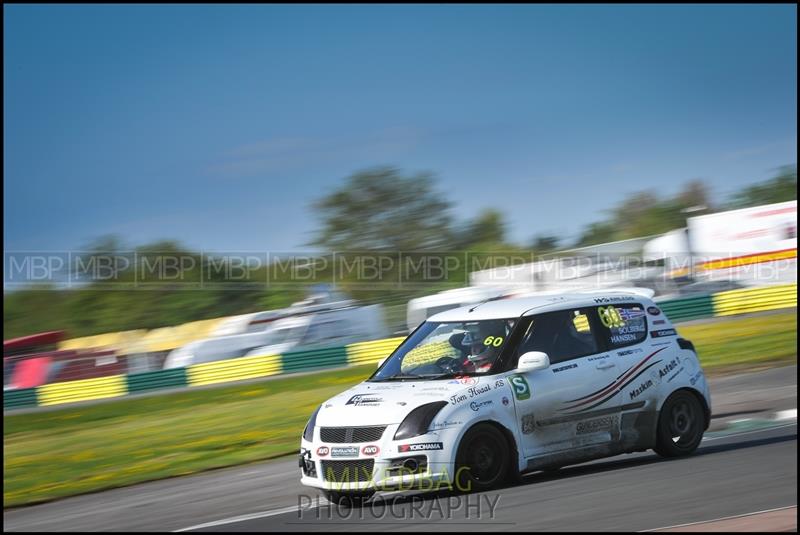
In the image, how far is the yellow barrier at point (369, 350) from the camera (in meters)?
26.2

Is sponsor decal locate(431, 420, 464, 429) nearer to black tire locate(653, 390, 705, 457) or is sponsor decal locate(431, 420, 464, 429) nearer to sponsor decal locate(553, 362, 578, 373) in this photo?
sponsor decal locate(553, 362, 578, 373)

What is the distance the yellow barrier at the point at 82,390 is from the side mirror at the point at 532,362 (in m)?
21.5

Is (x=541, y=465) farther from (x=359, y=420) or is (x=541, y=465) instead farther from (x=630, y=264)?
(x=630, y=264)

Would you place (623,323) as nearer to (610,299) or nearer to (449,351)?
(610,299)

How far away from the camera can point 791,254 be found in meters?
32.2

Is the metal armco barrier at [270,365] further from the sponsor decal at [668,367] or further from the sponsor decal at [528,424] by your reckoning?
the sponsor decal at [528,424]

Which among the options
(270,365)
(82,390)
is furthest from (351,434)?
(82,390)

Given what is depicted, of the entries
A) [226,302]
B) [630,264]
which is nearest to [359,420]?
[630,264]

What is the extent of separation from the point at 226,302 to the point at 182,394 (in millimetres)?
19161

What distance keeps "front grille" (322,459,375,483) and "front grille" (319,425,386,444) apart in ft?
0.53

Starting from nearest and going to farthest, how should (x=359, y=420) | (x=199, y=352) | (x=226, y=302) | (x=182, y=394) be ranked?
(x=359, y=420)
(x=182, y=394)
(x=199, y=352)
(x=226, y=302)

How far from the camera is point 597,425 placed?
28.0ft

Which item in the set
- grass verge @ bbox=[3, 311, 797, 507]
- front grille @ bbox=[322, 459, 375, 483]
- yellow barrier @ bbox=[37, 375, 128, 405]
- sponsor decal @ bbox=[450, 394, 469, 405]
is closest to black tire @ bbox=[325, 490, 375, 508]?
front grille @ bbox=[322, 459, 375, 483]

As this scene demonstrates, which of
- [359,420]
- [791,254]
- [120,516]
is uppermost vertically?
[791,254]
